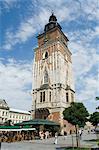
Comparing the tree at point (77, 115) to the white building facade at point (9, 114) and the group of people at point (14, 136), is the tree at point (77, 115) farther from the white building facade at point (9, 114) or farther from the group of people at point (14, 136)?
the white building facade at point (9, 114)

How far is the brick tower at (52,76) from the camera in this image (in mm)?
49594

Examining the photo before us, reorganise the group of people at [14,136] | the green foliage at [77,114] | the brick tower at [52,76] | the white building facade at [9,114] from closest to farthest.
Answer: the green foliage at [77,114] < the group of people at [14,136] < the brick tower at [52,76] < the white building facade at [9,114]

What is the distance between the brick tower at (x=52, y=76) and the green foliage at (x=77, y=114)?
2611 cm

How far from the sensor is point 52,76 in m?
52.2

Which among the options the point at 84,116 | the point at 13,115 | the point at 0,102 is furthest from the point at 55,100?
the point at 13,115

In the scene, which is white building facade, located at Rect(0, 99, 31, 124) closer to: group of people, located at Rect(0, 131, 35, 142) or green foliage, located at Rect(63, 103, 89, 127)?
group of people, located at Rect(0, 131, 35, 142)

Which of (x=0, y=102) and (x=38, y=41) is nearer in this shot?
(x=38, y=41)

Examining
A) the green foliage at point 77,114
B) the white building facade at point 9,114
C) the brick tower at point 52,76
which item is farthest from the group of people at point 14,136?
the white building facade at point 9,114

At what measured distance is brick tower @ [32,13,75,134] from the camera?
49594 millimetres

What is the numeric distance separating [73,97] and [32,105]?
33.5ft

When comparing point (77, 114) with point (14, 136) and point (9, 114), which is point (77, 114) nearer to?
point (14, 136)

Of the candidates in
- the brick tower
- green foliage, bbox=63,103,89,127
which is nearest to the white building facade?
the brick tower

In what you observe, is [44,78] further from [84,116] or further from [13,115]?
[13,115]

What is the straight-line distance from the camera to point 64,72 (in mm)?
53531
